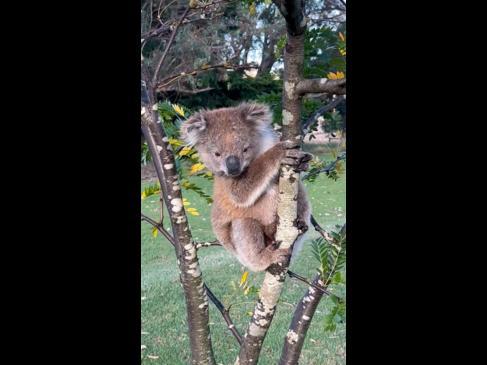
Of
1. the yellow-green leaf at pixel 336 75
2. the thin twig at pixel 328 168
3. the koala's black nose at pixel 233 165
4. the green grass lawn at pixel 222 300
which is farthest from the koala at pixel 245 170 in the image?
the green grass lawn at pixel 222 300

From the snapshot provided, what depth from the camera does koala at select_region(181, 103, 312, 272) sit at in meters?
1.33

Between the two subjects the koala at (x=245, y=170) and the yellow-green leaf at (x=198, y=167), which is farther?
the yellow-green leaf at (x=198, y=167)

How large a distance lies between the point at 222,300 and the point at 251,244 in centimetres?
85

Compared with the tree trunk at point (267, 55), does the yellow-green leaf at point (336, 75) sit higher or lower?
lower

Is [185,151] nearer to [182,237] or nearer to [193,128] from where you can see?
[193,128]

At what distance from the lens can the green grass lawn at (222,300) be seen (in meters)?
1.96

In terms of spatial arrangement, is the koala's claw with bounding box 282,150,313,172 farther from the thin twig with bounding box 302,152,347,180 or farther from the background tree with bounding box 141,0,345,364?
the thin twig with bounding box 302,152,347,180

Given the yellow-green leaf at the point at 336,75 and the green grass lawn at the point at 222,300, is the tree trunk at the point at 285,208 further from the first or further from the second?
the green grass lawn at the point at 222,300

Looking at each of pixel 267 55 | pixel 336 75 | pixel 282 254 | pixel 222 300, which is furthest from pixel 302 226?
pixel 222 300

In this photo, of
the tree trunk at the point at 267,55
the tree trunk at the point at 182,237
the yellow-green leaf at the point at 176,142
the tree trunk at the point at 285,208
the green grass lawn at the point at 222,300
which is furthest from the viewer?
the green grass lawn at the point at 222,300

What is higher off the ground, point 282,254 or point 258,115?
point 258,115

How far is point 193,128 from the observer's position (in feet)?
4.56

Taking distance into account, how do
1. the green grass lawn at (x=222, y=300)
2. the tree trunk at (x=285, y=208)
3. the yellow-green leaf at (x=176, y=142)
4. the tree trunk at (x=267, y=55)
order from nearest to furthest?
the tree trunk at (x=285, y=208) → the yellow-green leaf at (x=176, y=142) → the tree trunk at (x=267, y=55) → the green grass lawn at (x=222, y=300)
